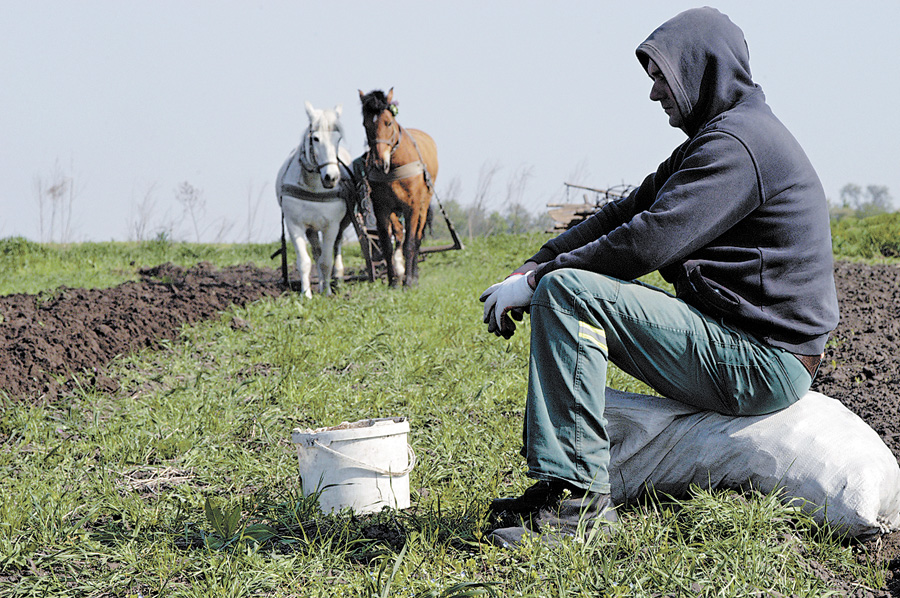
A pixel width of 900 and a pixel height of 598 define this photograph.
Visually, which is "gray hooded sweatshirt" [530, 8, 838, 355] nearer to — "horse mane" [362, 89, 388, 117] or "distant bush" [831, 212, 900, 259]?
"horse mane" [362, 89, 388, 117]

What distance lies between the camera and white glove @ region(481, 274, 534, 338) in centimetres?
242

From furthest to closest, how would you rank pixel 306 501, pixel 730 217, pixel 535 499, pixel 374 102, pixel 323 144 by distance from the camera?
pixel 374 102 → pixel 323 144 → pixel 306 501 → pixel 535 499 → pixel 730 217

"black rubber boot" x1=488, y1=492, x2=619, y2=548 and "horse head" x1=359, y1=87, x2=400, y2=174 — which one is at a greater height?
"horse head" x1=359, y1=87, x2=400, y2=174

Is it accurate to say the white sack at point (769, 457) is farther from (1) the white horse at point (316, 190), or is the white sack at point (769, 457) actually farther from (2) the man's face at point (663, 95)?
(1) the white horse at point (316, 190)

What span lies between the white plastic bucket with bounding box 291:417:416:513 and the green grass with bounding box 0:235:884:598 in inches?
3.1

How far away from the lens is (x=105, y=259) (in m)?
14.5

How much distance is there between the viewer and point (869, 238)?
1195 cm

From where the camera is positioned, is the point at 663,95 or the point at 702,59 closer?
the point at 702,59

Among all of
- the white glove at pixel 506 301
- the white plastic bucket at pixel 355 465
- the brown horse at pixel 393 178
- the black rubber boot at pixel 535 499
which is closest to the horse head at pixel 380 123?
the brown horse at pixel 393 178

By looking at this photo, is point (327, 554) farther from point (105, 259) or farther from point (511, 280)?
point (105, 259)

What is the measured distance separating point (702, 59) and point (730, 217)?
54 centimetres

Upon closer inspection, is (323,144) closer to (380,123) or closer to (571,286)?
(380,123)

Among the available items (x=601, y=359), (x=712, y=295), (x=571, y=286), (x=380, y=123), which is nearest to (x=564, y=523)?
(x=601, y=359)

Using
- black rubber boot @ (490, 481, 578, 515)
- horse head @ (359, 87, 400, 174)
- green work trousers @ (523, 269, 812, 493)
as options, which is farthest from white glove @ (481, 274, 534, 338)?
horse head @ (359, 87, 400, 174)
